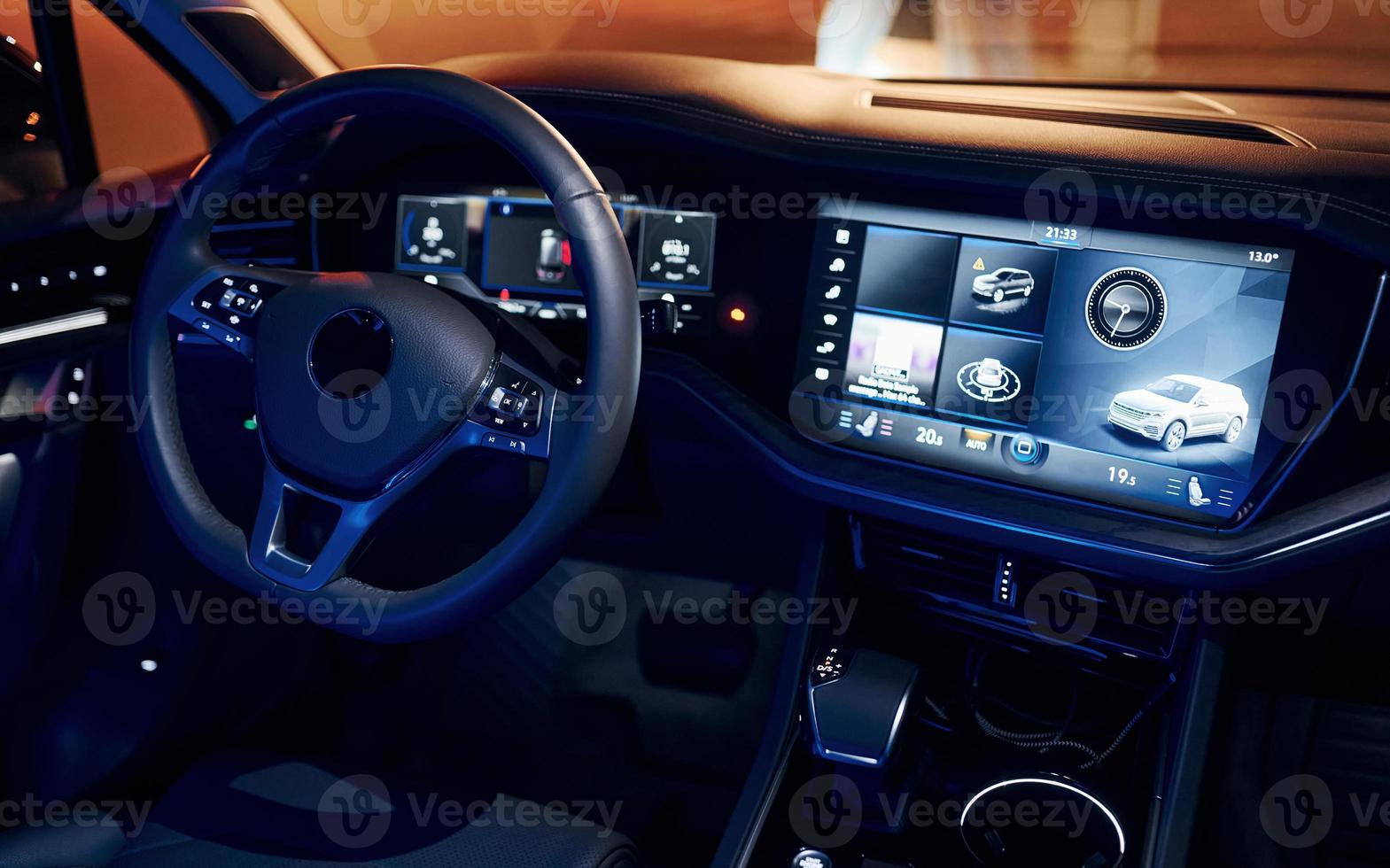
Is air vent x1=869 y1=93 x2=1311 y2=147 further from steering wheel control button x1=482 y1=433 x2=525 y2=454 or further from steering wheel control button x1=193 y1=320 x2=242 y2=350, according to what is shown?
steering wheel control button x1=193 y1=320 x2=242 y2=350

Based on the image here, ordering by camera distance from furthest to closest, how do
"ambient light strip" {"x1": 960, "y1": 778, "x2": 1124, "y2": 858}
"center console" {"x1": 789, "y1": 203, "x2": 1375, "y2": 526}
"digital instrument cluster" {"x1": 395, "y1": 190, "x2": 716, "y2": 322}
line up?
1. "digital instrument cluster" {"x1": 395, "y1": 190, "x2": 716, "y2": 322}
2. "ambient light strip" {"x1": 960, "y1": 778, "x2": 1124, "y2": 858}
3. "center console" {"x1": 789, "y1": 203, "x2": 1375, "y2": 526}

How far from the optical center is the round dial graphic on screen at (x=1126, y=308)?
120 cm

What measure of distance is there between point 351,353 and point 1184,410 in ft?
3.07

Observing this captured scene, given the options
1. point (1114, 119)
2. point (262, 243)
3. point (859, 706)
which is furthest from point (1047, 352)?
point (262, 243)

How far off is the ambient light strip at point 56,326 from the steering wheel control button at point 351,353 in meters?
Result: 0.51

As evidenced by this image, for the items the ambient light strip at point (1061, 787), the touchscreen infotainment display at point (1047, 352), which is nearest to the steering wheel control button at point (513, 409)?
the touchscreen infotainment display at point (1047, 352)

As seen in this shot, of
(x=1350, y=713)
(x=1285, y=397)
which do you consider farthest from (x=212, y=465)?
(x=1350, y=713)

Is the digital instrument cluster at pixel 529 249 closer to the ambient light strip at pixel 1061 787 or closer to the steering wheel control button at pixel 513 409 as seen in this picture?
the steering wheel control button at pixel 513 409

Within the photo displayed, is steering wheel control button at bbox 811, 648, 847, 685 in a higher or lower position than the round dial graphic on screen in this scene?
lower

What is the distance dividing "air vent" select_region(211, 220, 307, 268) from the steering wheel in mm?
289

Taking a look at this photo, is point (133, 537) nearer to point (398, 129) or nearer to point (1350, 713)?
point (398, 129)

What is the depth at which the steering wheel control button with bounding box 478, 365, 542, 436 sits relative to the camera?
42.7 inches

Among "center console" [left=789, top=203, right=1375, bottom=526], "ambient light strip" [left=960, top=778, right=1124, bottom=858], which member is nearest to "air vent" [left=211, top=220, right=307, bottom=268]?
"center console" [left=789, top=203, right=1375, bottom=526]

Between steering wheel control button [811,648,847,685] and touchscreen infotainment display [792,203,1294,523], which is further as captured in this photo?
steering wheel control button [811,648,847,685]
